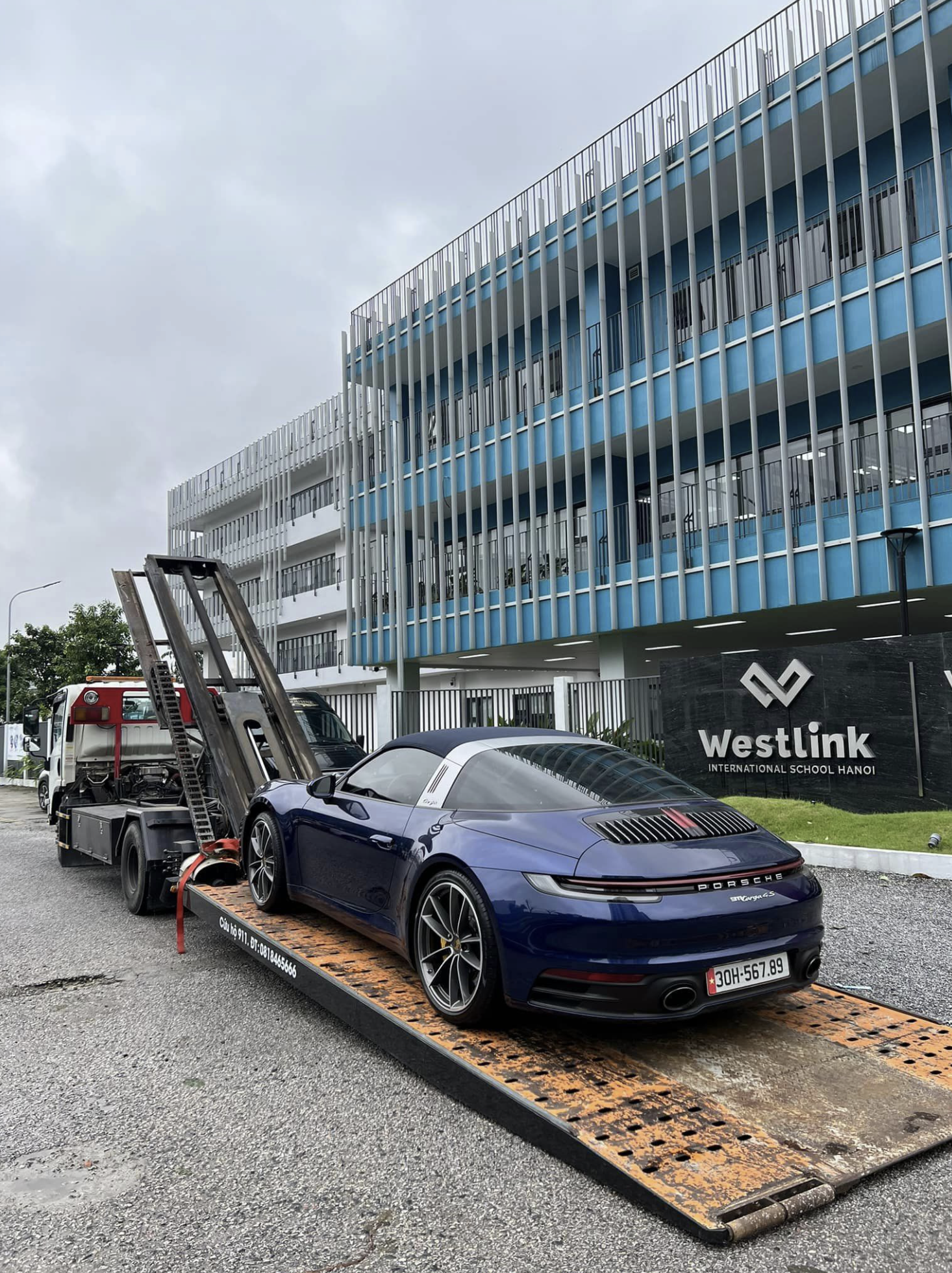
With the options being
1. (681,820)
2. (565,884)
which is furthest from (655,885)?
(681,820)

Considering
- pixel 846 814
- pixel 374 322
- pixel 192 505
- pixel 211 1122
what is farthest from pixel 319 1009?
pixel 192 505

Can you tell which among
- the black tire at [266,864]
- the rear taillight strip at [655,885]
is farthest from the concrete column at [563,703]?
the rear taillight strip at [655,885]

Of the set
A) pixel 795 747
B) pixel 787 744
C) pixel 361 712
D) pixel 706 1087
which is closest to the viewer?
pixel 706 1087

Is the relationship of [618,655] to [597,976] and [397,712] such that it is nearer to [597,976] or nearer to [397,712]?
[397,712]

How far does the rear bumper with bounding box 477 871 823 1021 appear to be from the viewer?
3453mm

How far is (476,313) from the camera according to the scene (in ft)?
77.7

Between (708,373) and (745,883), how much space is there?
16.3 meters

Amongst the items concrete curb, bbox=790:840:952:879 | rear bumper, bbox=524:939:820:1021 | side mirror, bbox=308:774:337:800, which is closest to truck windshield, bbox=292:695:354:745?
concrete curb, bbox=790:840:952:879

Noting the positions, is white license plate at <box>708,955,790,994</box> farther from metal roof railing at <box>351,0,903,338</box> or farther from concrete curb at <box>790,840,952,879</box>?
metal roof railing at <box>351,0,903,338</box>

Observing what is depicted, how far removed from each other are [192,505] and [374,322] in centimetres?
2778

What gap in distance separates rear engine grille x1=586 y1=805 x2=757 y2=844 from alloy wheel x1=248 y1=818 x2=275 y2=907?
2.74 meters

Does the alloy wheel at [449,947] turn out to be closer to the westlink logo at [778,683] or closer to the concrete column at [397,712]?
the westlink logo at [778,683]

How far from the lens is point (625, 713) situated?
50.2ft

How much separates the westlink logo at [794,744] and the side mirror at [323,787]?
28.2 feet
